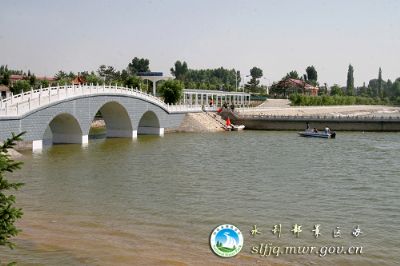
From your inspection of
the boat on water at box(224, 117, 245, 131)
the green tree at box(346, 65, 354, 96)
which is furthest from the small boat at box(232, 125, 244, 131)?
the green tree at box(346, 65, 354, 96)

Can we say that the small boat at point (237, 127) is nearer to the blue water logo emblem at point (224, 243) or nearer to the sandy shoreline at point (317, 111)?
the sandy shoreline at point (317, 111)

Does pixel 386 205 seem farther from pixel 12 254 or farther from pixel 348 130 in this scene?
pixel 348 130

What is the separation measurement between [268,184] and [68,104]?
70.0 ft

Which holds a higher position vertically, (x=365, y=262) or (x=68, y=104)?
(x=68, y=104)

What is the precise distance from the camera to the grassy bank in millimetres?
105562

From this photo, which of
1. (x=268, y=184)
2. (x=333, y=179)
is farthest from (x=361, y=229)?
(x=333, y=179)

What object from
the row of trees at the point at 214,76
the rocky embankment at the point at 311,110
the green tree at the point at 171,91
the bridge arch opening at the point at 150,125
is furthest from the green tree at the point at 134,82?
the row of trees at the point at 214,76

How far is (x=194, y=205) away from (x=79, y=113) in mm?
24423

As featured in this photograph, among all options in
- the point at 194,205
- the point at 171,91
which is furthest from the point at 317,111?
the point at 194,205

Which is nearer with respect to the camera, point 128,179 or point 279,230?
point 279,230

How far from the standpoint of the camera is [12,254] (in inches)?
480

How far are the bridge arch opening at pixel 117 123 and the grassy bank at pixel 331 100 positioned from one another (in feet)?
204

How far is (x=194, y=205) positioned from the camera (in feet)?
57.6

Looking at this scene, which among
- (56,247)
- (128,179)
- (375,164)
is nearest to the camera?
(56,247)
